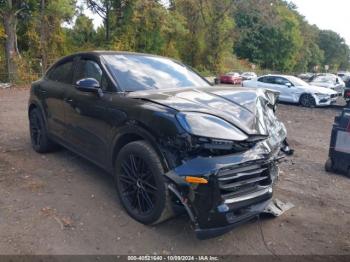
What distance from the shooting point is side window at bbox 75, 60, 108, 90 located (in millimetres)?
3943

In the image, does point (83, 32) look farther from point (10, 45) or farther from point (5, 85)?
point (5, 85)

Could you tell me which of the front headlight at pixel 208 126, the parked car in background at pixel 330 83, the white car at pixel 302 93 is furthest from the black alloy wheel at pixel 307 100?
the front headlight at pixel 208 126

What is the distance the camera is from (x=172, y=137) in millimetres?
2945

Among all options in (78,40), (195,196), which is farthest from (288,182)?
(78,40)

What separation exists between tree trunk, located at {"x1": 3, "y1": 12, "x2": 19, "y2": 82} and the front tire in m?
17.2

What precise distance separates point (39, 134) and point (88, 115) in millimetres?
1951

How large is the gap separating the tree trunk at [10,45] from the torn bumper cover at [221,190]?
59.3 feet

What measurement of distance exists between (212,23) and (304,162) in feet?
104

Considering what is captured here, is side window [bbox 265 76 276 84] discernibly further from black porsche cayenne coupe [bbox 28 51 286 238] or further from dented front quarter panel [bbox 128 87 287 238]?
dented front quarter panel [bbox 128 87 287 238]

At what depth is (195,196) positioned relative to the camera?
2787 millimetres

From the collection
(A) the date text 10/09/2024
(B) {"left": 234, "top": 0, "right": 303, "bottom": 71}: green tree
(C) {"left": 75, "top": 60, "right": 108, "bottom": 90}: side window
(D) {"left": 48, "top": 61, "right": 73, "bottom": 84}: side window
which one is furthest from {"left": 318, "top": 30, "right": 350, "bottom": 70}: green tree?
(A) the date text 10/09/2024

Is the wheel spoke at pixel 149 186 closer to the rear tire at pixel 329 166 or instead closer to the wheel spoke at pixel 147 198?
the wheel spoke at pixel 147 198

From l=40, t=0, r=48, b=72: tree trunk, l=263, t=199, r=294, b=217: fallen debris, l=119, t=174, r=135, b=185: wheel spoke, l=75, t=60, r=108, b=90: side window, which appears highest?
l=40, t=0, r=48, b=72: tree trunk

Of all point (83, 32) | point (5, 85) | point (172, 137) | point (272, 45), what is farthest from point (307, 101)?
point (272, 45)
